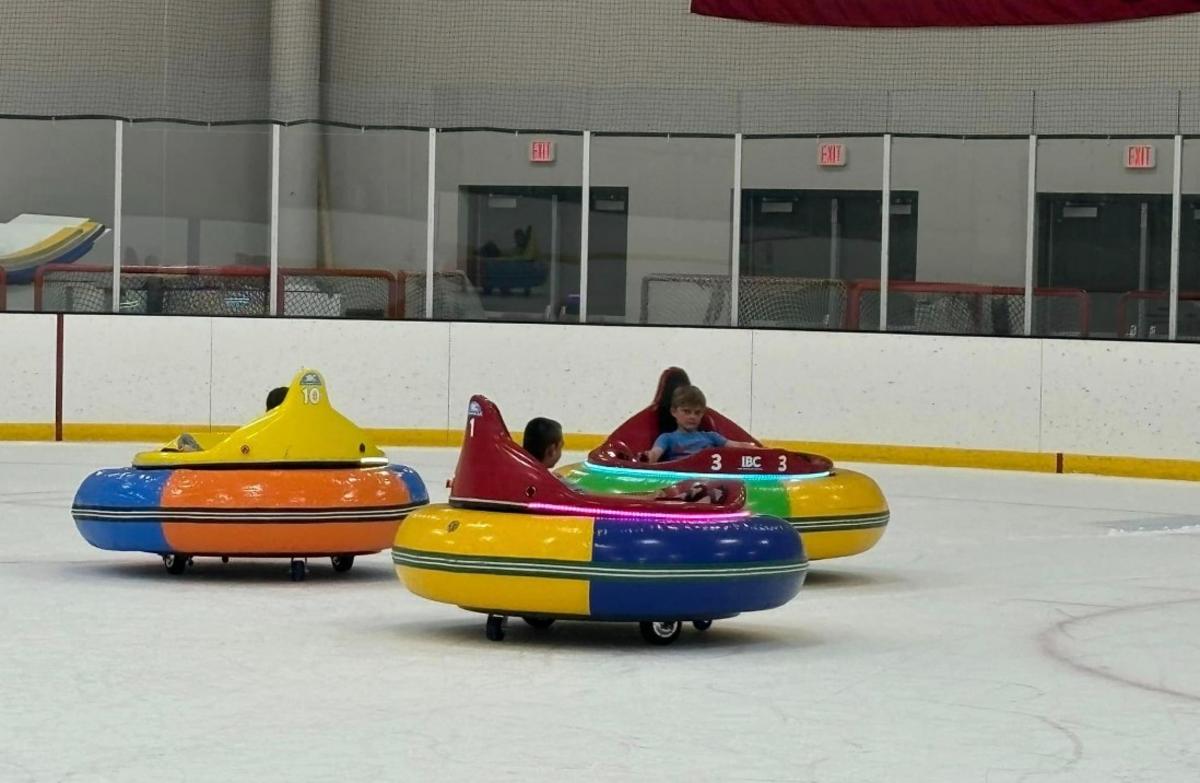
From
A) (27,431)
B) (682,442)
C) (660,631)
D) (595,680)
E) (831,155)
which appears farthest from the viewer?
(831,155)

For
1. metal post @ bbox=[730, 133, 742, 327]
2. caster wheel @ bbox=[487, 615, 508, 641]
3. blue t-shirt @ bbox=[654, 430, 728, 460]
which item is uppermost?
metal post @ bbox=[730, 133, 742, 327]

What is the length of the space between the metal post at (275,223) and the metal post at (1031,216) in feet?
19.1

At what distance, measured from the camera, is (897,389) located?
15352 millimetres

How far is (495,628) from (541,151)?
9992mm

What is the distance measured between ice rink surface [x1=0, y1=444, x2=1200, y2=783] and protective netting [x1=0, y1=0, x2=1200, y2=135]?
36.2ft

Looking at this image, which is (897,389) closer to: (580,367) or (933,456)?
(933,456)

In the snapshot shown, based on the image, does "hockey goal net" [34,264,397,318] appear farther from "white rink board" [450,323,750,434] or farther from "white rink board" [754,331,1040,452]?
"white rink board" [754,331,1040,452]

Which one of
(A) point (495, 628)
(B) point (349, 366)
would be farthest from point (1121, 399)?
Result: (A) point (495, 628)

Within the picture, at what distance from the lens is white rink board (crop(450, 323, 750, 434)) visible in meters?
15.8

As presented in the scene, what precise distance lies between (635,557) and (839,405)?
9.14 meters

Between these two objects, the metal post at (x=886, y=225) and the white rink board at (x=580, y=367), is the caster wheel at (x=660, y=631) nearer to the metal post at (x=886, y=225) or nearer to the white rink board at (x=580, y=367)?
the white rink board at (x=580, y=367)

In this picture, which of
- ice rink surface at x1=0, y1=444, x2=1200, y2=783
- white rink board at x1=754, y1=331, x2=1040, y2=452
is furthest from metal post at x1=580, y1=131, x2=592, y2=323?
ice rink surface at x1=0, y1=444, x2=1200, y2=783

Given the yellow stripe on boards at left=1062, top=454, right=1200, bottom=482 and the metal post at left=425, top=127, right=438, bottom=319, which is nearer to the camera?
the yellow stripe on boards at left=1062, top=454, right=1200, bottom=482

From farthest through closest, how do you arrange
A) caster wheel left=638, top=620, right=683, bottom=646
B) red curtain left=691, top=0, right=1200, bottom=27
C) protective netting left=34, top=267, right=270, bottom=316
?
red curtain left=691, top=0, right=1200, bottom=27
protective netting left=34, top=267, right=270, bottom=316
caster wheel left=638, top=620, right=683, bottom=646
